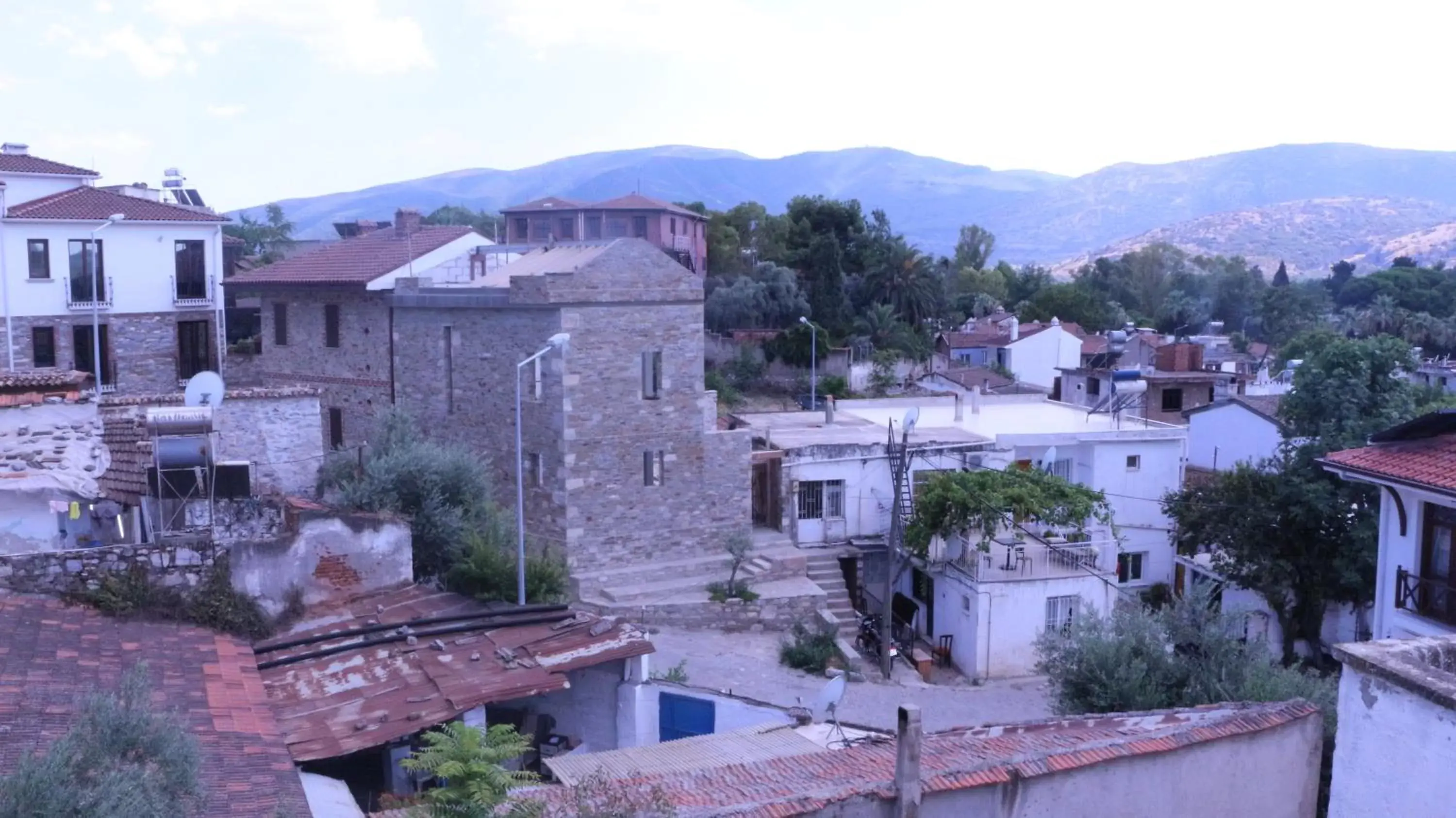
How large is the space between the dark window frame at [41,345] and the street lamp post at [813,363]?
2463 cm

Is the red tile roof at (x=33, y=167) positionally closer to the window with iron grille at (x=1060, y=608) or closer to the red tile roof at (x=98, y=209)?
the red tile roof at (x=98, y=209)

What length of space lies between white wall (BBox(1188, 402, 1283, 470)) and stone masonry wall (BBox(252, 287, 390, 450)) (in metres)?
23.7

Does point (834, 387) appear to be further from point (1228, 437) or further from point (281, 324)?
point (281, 324)

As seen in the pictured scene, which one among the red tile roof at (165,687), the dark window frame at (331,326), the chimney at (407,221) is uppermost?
the chimney at (407,221)

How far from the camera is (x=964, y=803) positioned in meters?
8.55

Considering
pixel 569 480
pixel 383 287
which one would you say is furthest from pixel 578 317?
pixel 383 287

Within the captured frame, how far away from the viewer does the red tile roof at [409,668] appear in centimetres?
1159

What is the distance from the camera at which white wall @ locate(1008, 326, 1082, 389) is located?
185 ft

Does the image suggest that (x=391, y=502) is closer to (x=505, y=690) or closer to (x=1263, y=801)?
(x=505, y=690)

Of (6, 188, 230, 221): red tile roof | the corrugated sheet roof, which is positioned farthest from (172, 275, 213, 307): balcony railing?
the corrugated sheet roof

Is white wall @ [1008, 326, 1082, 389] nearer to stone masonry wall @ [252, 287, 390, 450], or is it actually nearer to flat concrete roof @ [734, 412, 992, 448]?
flat concrete roof @ [734, 412, 992, 448]

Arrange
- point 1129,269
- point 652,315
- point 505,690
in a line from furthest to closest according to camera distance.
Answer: point 1129,269 → point 652,315 → point 505,690

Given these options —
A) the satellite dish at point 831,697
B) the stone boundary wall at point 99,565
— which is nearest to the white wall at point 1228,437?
the satellite dish at point 831,697

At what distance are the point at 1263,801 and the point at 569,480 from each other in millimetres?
16888
